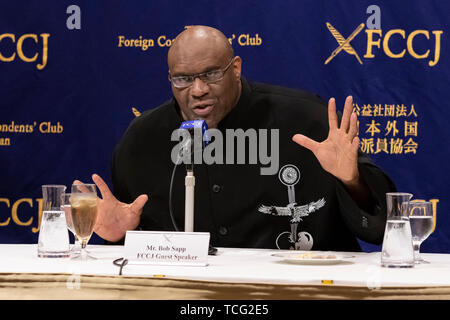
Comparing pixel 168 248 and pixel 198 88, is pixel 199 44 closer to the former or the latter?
pixel 198 88

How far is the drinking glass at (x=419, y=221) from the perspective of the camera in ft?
5.49

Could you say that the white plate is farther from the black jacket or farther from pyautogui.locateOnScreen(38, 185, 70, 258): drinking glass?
the black jacket

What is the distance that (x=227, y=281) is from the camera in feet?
4.52

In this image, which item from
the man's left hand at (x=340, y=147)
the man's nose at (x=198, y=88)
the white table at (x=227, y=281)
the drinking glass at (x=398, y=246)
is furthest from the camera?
the man's nose at (x=198, y=88)

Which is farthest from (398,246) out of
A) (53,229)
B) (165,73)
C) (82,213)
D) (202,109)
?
(165,73)

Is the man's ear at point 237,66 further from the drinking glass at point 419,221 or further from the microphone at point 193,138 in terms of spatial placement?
the drinking glass at point 419,221

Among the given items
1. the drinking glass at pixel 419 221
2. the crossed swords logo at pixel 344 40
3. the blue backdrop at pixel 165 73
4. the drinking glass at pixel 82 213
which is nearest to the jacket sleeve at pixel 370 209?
the drinking glass at pixel 419 221

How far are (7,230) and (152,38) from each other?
1348mm

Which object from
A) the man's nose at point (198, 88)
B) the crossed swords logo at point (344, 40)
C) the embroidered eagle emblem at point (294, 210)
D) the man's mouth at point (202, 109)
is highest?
the crossed swords logo at point (344, 40)

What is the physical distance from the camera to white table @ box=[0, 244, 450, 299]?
1318mm

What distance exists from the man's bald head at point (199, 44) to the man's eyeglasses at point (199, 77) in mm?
74

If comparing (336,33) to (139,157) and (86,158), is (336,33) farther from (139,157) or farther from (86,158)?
(86,158)

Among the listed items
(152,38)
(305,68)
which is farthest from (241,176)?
(152,38)

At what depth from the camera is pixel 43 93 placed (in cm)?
354
